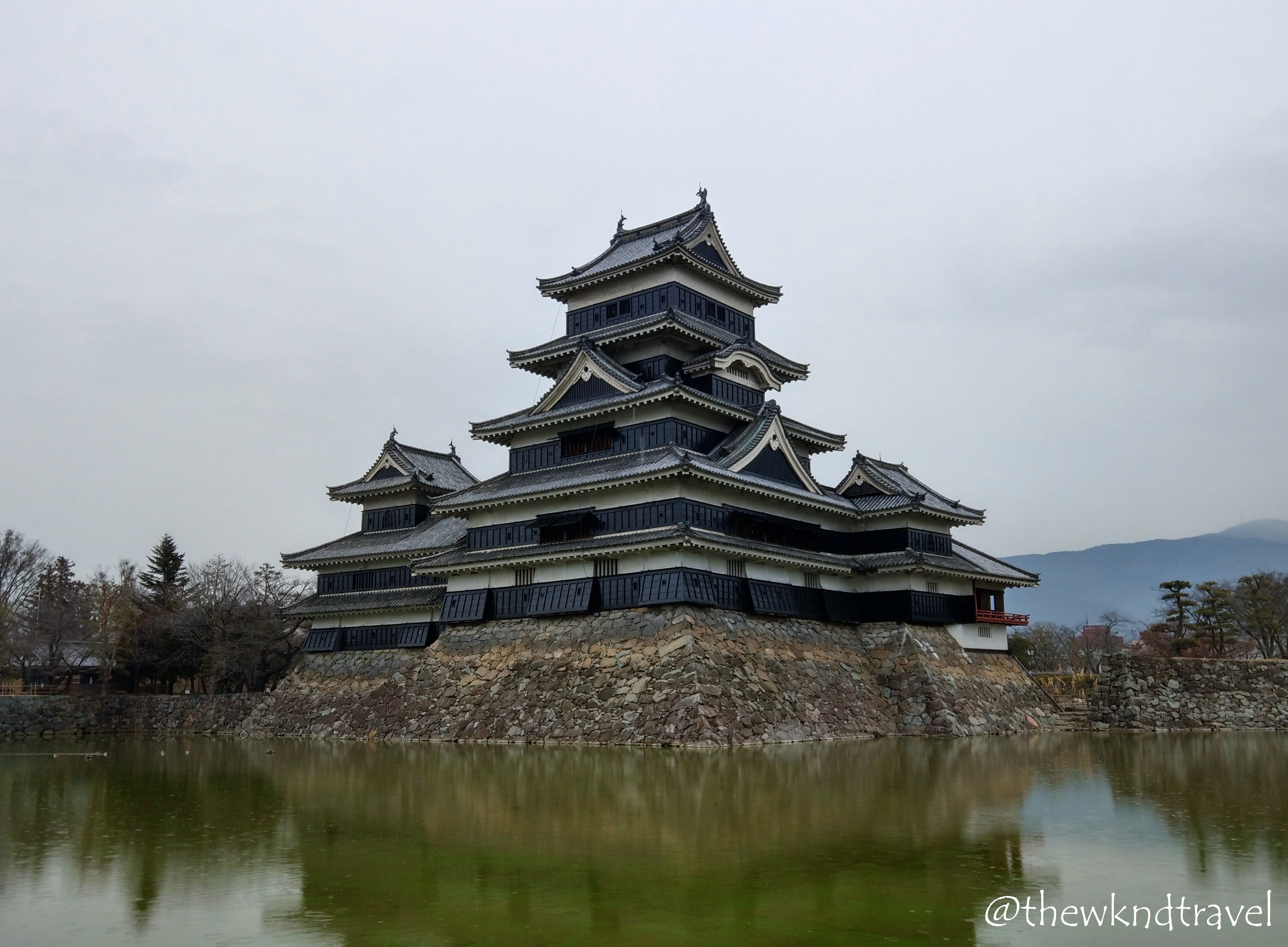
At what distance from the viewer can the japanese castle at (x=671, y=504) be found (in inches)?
1419

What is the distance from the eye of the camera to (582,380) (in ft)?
133

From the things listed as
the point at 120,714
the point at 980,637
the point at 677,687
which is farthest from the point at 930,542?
the point at 120,714

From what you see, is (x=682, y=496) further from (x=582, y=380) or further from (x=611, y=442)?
(x=582, y=380)

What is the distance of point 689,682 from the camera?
30938 mm

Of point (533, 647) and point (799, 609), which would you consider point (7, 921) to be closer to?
point (533, 647)

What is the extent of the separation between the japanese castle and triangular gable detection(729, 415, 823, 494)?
9cm

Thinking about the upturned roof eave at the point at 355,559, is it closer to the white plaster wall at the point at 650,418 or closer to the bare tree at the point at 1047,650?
the white plaster wall at the point at 650,418

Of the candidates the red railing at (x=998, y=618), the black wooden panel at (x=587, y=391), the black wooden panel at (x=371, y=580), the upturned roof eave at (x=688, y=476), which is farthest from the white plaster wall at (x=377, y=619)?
the red railing at (x=998, y=618)

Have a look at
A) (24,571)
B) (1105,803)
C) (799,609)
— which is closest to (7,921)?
(1105,803)

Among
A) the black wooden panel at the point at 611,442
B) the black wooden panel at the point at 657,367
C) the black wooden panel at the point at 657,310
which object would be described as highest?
the black wooden panel at the point at 657,310

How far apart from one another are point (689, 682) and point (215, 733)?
1119 inches

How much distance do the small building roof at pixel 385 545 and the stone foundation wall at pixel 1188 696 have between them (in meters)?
28.5

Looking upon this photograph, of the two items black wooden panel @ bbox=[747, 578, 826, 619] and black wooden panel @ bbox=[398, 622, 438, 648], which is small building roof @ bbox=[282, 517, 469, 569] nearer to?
black wooden panel @ bbox=[398, 622, 438, 648]

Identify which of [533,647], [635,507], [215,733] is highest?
[635,507]
